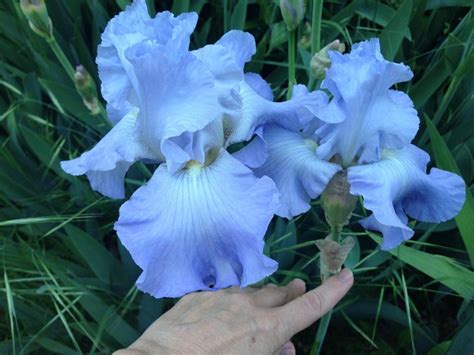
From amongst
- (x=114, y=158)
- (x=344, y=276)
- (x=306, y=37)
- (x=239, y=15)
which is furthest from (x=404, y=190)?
(x=239, y=15)

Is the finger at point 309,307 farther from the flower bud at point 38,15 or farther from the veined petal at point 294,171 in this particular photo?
the flower bud at point 38,15

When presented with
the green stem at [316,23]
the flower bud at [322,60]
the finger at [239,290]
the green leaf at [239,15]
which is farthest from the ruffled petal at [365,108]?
the green leaf at [239,15]

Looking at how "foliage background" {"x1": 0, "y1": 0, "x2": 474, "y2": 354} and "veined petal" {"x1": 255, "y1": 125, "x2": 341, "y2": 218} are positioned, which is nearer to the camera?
"veined petal" {"x1": 255, "y1": 125, "x2": 341, "y2": 218}

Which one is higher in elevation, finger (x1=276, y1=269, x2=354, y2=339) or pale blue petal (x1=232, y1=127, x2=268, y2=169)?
pale blue petal (x1=232, y1=127, x2=268, y2=169)

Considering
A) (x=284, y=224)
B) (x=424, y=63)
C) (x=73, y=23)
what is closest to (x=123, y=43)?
(x=284, y=224)

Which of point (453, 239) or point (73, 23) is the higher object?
point (73, 23)

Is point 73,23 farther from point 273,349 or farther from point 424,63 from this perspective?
point 273,349

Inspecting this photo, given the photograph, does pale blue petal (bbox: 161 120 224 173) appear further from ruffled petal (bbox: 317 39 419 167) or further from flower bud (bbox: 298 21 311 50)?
flower bud (bbox: 298 21 311 50)

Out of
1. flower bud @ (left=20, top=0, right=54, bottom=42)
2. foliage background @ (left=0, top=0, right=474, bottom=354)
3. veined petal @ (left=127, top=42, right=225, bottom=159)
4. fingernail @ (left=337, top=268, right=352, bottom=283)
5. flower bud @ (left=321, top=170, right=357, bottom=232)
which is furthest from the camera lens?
foliage background @ (left=0, top=0, right=474, bottom=354)

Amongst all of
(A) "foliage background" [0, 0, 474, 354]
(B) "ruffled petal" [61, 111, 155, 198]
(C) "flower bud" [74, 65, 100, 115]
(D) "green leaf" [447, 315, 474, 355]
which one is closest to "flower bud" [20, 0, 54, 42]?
(C) "flower bud" [74, 65, 100, 115]
